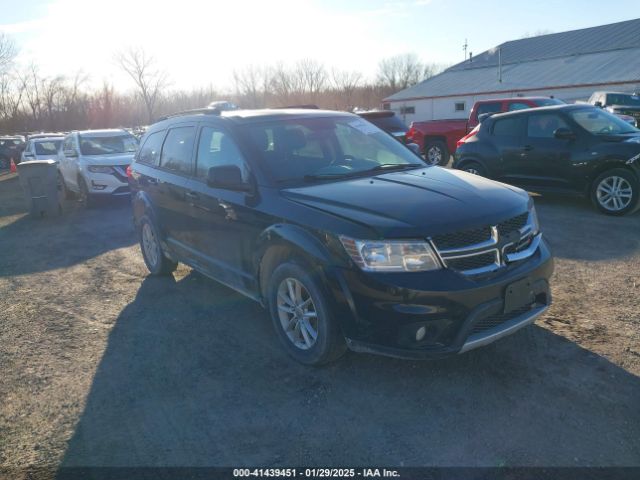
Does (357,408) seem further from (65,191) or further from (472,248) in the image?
(65,191)

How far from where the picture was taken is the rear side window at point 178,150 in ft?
16.4

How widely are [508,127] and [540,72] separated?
95.7 feet

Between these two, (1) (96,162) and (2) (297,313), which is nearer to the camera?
(2) (297,313)

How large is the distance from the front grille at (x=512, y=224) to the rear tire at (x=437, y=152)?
1190 centimetres

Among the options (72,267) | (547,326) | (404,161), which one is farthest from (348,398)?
(72,267)

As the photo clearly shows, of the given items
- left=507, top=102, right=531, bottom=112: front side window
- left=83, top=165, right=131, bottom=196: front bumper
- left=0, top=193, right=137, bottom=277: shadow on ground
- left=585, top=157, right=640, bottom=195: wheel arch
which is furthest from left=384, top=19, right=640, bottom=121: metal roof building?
left=0, top=193, right=137, bottom=277: shadow on ground

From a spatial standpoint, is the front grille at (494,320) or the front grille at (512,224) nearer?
the front grille at (494,320)

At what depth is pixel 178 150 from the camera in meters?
5.23

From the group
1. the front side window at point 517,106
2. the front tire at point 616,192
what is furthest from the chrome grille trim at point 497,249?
the front side window at point 517,106

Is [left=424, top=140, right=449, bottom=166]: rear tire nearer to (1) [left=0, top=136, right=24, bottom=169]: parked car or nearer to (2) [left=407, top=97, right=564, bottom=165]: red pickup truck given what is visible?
(2) [left=407, top=97, right=564, bottom=165]: red pickup truck

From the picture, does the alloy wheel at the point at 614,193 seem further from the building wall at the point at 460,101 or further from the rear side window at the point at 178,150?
the building wall at the point at 460,101

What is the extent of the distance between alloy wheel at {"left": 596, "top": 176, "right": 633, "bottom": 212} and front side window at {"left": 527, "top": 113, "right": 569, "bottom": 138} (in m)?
1.15

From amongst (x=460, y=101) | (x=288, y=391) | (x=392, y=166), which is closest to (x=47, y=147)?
(x=392, y=166)

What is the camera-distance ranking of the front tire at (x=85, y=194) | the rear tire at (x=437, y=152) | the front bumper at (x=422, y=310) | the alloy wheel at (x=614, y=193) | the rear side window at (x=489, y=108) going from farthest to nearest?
the rear tire at (x=437, y=152) < the rear side window at (x=489, y=108) < the front tire at (x=85, y=194) < the alloy wheel at (x=614, y=193) < the front bumper at (x=422, y=310)
